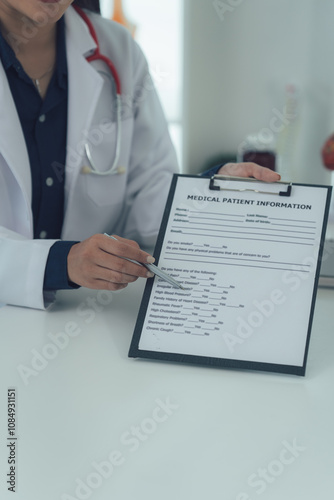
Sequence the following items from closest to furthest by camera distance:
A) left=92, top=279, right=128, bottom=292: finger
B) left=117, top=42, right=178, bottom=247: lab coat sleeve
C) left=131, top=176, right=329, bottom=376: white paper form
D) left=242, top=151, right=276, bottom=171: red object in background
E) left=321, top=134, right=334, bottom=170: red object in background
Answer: left=131, top=176, right=329, bottom=376: white paper form < left=92, top=279, right=128, bottom=292: finger < left=117, top=42, right=178, bottom=247: lab coat sleeve < left=321, top=134, right=334, bottom=170: red object in background < left=242, top=151, right=276, bottom=171: red object in background

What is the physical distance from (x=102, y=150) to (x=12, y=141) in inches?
9.8

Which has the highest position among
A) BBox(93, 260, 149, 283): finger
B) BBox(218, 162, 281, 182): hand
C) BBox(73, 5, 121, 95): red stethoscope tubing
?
BBox(73, 5, 121, 95): red stethoscope tubing

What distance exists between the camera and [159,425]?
65 centimetres

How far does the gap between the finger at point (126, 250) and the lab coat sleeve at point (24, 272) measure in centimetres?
14

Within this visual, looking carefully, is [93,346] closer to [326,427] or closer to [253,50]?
[326,427]

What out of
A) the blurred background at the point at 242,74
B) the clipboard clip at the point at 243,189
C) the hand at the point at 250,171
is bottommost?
the clipboard clip at the point at 243,189

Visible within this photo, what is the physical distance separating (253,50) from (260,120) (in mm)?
280

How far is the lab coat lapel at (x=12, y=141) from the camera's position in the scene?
1131 millimetres

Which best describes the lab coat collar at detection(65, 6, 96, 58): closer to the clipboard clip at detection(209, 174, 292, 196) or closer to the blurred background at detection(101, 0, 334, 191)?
the clipboard clip at detection(209, 174, 292, 196)

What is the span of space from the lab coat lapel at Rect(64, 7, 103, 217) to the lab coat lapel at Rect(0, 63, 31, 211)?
123mm

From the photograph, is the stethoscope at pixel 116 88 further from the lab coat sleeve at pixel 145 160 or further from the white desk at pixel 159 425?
the white desk at pixel 159 425

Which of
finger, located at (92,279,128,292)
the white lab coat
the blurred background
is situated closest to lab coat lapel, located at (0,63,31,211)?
the white lab coat

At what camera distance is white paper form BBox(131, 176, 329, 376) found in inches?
30.5

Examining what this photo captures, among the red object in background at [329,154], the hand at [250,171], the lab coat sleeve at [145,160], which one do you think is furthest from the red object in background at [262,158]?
the hand at [250,171]
